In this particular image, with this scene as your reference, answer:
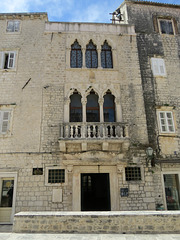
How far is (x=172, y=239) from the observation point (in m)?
A: 5.12

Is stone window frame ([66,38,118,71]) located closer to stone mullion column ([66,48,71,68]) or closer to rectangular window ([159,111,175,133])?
stone mullion column ([66,48,71,68])

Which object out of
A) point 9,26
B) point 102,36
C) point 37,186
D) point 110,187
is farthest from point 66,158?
point 9,26

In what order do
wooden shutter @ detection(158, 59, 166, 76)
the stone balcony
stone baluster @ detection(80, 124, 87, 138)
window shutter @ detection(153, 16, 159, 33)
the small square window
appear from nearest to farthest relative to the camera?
the stone balcony → stone baluster @ detection(80, 124, 87, 138) → the small square window → wooden shutter @ detection(158, 59, 166, 76) → window shutter @ detection(153, 16, 159, 33)

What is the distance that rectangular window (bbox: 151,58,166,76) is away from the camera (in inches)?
477

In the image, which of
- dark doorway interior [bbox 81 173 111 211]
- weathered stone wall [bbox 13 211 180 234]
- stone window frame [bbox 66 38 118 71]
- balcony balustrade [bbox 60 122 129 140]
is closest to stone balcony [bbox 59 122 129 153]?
balcony balustrade [bbox 60 122 129 140]

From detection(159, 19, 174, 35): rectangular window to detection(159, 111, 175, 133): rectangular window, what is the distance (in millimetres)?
6246

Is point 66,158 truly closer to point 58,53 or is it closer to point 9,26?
point 58,53

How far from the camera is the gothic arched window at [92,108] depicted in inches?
428

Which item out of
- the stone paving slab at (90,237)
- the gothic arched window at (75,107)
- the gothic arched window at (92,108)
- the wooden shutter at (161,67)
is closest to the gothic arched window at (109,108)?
the gothic arched window at (92,108)

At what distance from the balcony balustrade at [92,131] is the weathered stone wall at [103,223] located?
13.8 feet

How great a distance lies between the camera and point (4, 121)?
34.5ft

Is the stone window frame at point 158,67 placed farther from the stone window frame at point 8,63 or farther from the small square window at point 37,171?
the small square window at point 37,171

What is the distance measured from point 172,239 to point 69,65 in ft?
32.6

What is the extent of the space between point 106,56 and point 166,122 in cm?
564
